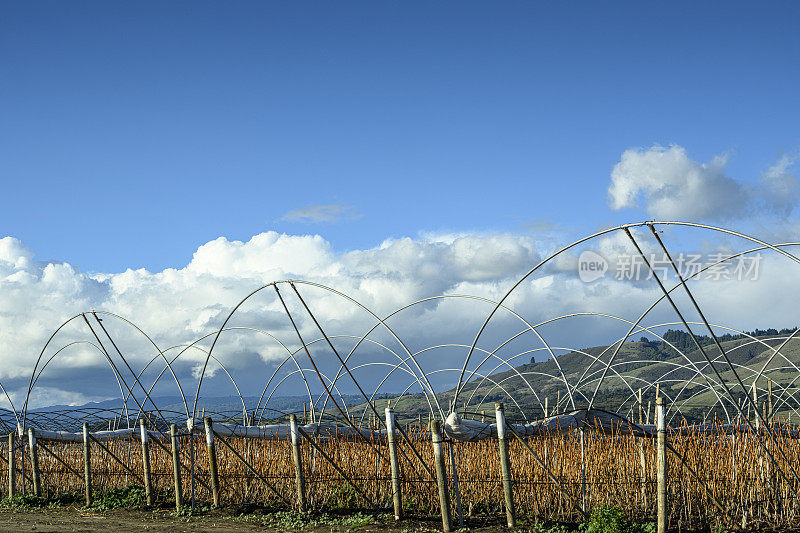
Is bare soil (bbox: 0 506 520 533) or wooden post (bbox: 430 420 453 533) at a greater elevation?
wooden post (bbox: 430 420 453 533)

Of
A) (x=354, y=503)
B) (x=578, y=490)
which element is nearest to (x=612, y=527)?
(x=578, y=490)

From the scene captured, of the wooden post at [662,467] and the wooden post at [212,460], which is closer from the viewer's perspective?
the wooden post at [662,467]

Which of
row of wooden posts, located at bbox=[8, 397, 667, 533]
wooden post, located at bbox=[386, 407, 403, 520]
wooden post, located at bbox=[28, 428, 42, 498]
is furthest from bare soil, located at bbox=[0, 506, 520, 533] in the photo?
wooden post, located at bbox=[28, 428, 42, 498]

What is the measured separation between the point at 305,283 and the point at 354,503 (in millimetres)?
3758

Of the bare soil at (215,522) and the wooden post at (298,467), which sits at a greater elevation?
the wooden post at (298,467)

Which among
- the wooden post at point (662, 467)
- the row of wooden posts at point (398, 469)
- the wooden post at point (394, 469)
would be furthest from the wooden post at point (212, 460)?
the wooden post at point (662, 467)

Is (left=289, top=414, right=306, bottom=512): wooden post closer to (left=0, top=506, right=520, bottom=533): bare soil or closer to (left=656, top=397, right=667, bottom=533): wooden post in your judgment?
(left=0, top=506, right=520, bottom=533): bare soil

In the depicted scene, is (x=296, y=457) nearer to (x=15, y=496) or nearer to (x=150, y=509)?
(x=150, y=509)

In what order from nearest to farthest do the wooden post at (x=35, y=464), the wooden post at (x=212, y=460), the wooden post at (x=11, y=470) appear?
the wooden post at (x=212, y=460)
the wooden post at (x=35, y=464)
the wooden post at (x=11, y=470)

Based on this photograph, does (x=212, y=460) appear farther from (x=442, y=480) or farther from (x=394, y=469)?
(x=442, y=480)

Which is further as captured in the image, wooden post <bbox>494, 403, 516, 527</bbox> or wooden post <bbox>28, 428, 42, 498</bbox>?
wooden post <bbox>28, 428, 42, 498</bbox>

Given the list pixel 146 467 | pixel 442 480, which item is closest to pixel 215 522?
pixel 146 467

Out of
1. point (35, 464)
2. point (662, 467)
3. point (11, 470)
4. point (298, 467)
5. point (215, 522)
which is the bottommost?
point (215, 522)

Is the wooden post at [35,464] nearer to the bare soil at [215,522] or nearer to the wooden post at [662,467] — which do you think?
the bare soil at [215,522]
